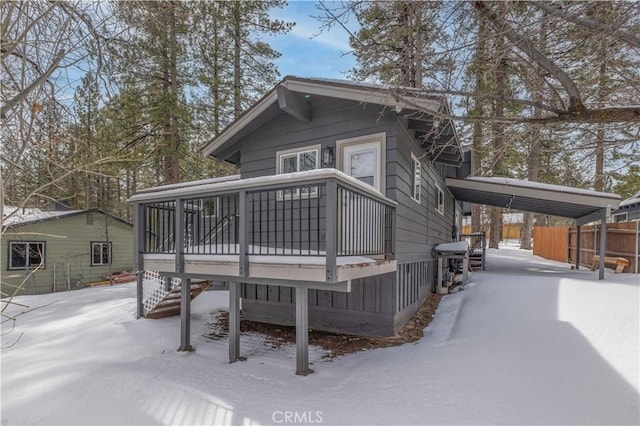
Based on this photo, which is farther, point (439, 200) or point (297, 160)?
point (439, 200)

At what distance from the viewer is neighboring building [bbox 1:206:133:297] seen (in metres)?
13.3

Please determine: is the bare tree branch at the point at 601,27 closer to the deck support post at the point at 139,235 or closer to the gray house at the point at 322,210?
the gray house at the point at 322,210

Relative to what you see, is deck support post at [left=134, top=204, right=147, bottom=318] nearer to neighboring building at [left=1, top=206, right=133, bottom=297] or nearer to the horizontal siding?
neighboring building at [left=1, top=206, right=133, bottom=297]

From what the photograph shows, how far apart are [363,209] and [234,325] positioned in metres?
2.62

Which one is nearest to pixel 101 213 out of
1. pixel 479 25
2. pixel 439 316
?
pixel 439 316

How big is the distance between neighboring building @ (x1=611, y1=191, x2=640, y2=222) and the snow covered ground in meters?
10.5

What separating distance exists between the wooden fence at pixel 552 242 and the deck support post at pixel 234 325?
53.2 feet

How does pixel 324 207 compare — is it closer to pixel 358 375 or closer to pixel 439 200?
pixel 358 375

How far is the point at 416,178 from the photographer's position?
759cm

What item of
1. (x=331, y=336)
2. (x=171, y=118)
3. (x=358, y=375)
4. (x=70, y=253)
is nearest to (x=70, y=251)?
(x=70, y=253)

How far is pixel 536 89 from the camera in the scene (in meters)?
4.47

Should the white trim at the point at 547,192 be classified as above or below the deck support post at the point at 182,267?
above

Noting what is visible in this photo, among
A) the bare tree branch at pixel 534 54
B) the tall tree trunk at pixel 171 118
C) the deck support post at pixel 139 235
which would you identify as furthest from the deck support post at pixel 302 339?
the tall tree trunk at pixel 171 118

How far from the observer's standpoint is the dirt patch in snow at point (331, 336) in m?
5.57
